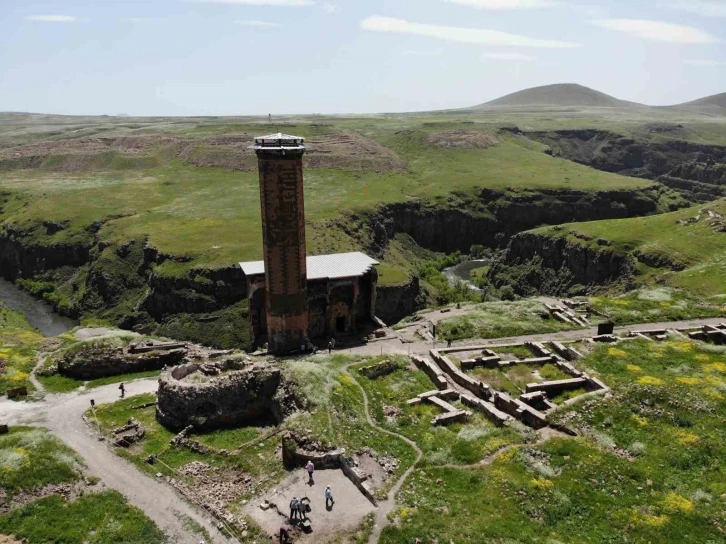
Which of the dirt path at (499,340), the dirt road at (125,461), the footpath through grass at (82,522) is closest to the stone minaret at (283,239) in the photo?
the dirt road at (125,461)

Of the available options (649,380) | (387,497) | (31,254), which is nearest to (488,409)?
(387,497)

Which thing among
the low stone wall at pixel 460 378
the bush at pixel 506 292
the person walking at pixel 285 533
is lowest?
the bush at pixel 506 292

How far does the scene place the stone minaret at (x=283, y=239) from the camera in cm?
4844

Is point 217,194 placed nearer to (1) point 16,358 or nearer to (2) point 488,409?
(1) point 16,358

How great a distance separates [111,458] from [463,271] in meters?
109

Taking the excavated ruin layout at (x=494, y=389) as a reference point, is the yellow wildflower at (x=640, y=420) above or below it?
above

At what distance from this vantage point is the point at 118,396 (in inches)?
1730

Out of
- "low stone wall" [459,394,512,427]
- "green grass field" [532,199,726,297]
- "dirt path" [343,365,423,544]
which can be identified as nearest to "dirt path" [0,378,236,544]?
"dirt path" [343,365,423,544]

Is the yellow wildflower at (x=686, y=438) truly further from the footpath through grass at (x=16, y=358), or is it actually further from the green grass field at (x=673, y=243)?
the footpath through grass at (x=16, y=358)

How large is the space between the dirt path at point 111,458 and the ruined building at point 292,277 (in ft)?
42.5

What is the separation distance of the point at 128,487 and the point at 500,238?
132m

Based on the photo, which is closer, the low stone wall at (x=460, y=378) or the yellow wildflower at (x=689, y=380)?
the yellow wildflower at (x=689, y=380)

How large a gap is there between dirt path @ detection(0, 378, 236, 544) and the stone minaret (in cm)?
1277

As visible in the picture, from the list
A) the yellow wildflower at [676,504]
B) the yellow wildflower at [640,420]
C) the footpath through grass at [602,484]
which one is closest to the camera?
the footpath through grass at [602,484]
